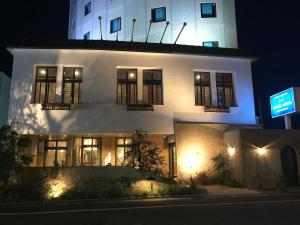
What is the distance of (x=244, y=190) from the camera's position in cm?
1708

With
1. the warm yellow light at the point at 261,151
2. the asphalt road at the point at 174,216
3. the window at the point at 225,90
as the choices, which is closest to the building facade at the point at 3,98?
the window at the point at 225,90

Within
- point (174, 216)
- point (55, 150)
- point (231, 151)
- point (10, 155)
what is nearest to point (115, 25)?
point (55, 150)

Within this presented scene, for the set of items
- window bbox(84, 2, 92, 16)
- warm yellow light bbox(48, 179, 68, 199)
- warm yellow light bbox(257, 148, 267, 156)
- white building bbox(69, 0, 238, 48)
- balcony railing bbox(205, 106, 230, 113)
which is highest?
window bbox(84, 2, 92, 16)

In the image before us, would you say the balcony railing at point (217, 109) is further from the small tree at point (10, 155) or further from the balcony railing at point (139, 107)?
the small tree at point (10, 155)

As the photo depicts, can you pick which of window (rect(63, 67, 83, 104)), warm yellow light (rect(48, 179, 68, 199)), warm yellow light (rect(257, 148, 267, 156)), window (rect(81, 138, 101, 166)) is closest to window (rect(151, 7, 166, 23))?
window (rect(63, 67, 83, 104))

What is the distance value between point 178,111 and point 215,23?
12.3m

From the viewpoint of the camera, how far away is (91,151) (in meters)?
21.9

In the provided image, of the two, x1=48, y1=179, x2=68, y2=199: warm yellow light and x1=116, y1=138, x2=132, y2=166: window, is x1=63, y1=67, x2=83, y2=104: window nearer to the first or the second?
x1=116, y1=138, x2=132, y2=166: window

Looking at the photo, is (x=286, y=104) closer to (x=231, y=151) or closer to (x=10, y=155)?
(x=231, y=151)

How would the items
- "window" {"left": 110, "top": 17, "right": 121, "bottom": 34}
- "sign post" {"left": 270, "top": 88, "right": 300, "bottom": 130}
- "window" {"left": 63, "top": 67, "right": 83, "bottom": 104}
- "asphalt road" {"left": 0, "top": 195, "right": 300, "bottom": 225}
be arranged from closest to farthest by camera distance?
"asphalt road" {"left": 0, "top": 195, "right": 300, "bottom": 225} < "window" {"left": 63, "top": 67, "right": 83, "bottom": 104} < "sign post" {"left": 270, "top": 88, "right": 300, "bottom": 130} < "window" {"left": 110, "top": 17, "right": 121, "bottom": 34}

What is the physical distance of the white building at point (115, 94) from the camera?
65.8 ft

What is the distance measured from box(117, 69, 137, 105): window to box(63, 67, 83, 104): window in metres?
2.58

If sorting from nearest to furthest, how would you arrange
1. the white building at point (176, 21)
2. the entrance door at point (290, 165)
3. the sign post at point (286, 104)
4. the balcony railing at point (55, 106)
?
the entrance door at point (290, 165) < the balcony railing at point (55, 106) < the sign post at point (286, 104) < the white building at point (176, 21)

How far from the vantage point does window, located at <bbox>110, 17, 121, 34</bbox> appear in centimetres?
3096
